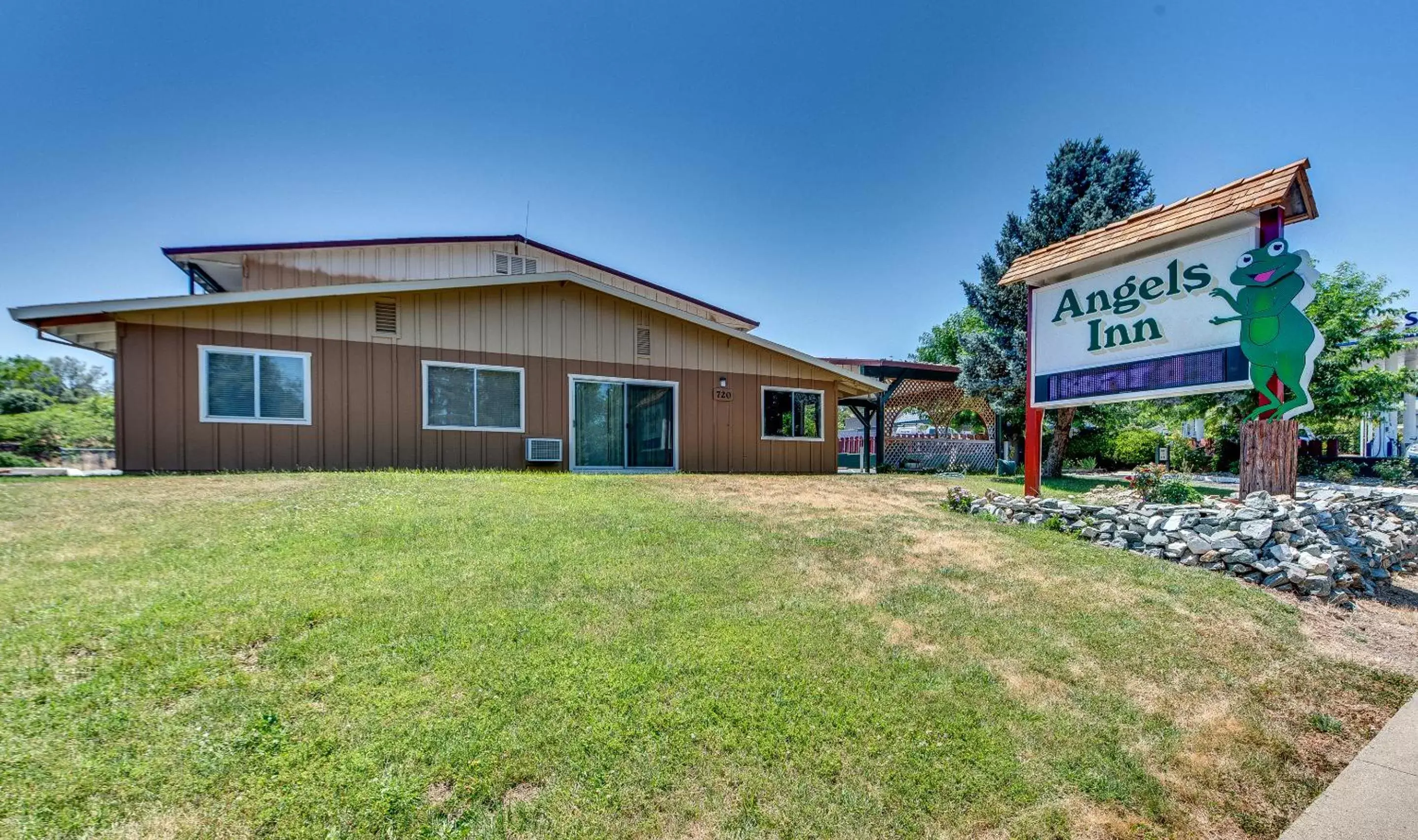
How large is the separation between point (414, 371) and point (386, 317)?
101 cm

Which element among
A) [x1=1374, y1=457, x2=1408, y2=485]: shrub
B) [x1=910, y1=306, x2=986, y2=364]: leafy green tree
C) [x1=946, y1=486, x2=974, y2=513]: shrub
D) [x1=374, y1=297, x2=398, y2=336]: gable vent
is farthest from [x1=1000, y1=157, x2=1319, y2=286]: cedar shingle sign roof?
[x1=910, y1=306, x2=986, y2=364]: leafy green tree

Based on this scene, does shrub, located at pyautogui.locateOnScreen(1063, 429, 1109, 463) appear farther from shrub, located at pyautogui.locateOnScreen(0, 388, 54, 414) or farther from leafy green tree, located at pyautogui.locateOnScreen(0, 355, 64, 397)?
leafy green tree, located at pyautogui.locateOnScreen(0, 355, 64, 397)

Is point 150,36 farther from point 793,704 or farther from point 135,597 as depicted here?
point 793,704

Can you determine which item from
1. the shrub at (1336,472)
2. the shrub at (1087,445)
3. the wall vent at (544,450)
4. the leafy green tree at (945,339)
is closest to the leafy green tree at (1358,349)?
the shrub at (1336,472)

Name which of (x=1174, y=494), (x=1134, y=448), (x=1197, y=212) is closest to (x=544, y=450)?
(x=1174, y=494)

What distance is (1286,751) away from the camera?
272 centimetres

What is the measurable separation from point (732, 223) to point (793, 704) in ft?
49.4

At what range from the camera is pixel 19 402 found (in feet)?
66.7

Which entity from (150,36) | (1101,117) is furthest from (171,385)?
(1101,117)

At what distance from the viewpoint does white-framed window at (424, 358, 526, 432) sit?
10.1 metres

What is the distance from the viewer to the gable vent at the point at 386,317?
31.6 ft

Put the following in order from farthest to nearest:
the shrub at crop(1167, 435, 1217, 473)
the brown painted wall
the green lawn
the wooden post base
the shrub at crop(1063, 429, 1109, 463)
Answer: the shrub at crop(1063, 429, 1109, 463) < the shrub at crop(1167, 435, 1217, 473) < the brown painted wall < the wooden post base < the green lawn

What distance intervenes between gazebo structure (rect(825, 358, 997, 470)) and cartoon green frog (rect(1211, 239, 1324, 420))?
26.7 ft

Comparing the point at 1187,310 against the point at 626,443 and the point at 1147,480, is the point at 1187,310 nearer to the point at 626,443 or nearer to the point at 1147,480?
the point at 1147,480
